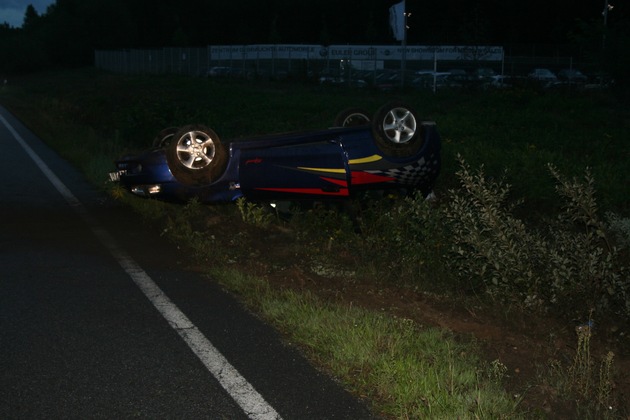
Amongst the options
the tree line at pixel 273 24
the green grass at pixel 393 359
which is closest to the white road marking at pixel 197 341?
the green grass at pixel 393 359

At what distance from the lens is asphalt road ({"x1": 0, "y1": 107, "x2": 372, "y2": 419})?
462 cm

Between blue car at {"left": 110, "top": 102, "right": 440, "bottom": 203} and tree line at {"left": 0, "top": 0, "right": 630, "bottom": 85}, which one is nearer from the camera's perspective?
blue car at {"left": 110, "top": 102, "right": 440, "bottom": 203}

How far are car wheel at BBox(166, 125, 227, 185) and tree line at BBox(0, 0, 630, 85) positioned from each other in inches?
1547

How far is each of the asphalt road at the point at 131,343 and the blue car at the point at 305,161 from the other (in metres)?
0.87

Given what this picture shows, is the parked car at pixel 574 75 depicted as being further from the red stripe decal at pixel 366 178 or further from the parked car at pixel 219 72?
the red stripe decal at pixel 366 178

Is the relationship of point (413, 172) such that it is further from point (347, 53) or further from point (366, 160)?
point (347, 53)

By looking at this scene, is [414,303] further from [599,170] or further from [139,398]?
[599,170]

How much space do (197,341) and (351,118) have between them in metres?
5.45

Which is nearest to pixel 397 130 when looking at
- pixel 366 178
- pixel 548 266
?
pixel 366 178

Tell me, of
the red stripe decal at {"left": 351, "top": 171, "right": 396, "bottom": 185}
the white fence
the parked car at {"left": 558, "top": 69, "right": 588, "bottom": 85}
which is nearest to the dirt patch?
the red stripe decal at {"left": 351, "top": 171, "right": 396, "bottom": 185}

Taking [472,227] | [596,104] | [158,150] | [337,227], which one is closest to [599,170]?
[337,227]

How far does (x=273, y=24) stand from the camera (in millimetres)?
71062

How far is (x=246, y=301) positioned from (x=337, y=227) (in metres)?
2.76

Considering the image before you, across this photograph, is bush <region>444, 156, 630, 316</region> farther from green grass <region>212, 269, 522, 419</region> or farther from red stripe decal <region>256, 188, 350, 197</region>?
red stripe decal <region>256, 188, 350, 197</region>
